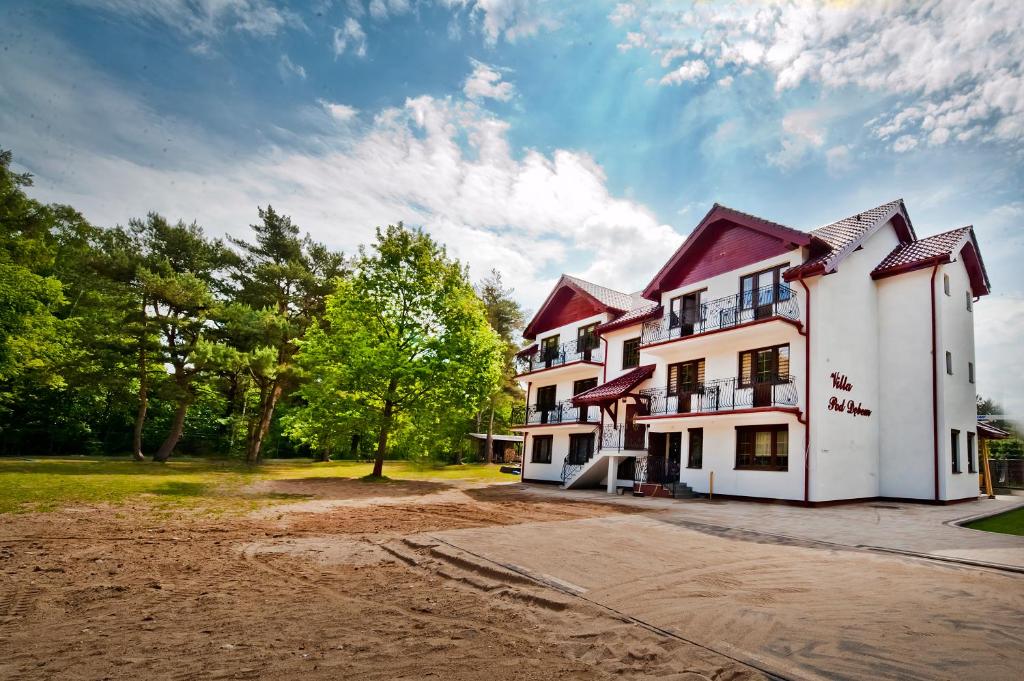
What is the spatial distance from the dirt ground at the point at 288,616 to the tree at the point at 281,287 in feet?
82.7

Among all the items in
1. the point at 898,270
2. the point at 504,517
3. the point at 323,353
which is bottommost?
the point at 504,517

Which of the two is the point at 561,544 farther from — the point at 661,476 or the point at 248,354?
the point at 248,354

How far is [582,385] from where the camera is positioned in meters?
30.4

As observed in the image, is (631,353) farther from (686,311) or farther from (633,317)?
(686,311)

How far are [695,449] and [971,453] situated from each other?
10.8 meters

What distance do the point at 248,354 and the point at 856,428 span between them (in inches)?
1167

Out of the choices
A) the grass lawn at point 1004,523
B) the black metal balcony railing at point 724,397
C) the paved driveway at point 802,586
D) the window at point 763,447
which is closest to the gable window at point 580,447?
the black metal balcony railing at point 724,397

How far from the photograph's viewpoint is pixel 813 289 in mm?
18938

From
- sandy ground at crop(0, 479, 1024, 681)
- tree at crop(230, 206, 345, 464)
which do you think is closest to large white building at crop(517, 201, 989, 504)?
sandy ground at crop(0, 479, 1024, 681)

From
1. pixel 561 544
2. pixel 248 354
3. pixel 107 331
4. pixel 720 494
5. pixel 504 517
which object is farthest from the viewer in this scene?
pixel 248 354

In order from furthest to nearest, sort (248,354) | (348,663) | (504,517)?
(248,354)
(504,517)
(348,663)

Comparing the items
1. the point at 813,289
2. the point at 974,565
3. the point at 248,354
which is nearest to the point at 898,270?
the point at 813,289

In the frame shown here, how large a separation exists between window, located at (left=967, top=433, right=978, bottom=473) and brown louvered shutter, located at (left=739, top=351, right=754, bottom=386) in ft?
30.1

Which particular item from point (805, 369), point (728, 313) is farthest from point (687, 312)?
point (805, 369)
